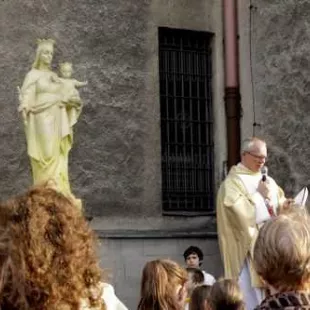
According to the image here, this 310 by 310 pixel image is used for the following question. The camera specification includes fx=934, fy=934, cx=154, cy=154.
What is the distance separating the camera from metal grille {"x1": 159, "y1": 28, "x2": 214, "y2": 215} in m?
12.9

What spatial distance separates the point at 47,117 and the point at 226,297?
6.34m

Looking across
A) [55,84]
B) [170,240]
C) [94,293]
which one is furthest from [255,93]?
[94,293]

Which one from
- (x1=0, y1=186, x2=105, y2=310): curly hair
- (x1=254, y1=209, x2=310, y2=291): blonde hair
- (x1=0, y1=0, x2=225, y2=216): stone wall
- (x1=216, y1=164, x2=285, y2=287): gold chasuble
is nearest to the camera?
(x1=0, y1=186, x2=105, y2=310): curly hair

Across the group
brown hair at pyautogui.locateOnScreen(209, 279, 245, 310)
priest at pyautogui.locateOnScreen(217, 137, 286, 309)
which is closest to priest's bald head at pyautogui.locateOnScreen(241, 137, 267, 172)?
priest at pyautogui.locateOnScreen(217, 137, 286, 309)

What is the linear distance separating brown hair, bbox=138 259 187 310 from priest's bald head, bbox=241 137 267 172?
413cm

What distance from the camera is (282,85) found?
12.9m

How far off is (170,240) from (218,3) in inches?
141

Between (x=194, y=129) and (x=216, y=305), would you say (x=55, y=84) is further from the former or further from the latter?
(x=216, y=305)

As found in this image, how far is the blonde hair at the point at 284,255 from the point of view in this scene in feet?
8.14

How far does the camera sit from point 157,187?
12.6 meters

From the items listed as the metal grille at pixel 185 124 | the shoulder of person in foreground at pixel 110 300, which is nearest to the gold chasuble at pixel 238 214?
the metal grille at pixel 185 124

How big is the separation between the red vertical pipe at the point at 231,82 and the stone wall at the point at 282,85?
113mm

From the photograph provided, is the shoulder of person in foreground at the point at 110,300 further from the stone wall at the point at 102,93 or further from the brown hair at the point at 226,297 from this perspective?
the stone wall at the point at 102,93

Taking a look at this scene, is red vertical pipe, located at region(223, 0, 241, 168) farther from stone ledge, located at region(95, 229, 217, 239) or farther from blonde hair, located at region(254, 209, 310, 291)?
blonde hair, located at region(254, 209, 310, 291)
